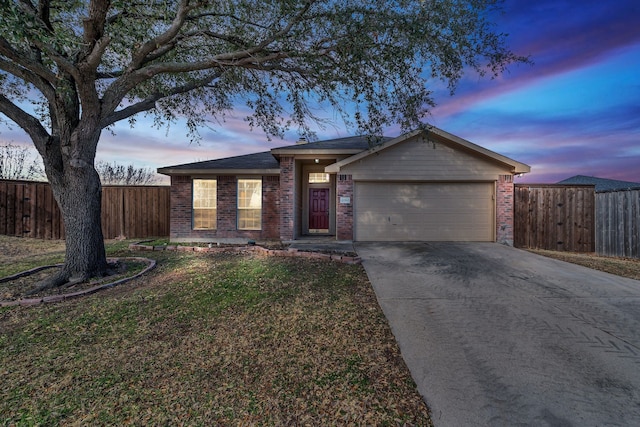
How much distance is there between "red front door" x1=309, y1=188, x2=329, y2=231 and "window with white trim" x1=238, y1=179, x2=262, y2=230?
2.28 meters

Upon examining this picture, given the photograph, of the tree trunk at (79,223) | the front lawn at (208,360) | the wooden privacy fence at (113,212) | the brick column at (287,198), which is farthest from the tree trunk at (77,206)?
the wooden privacy fence at (113,212)

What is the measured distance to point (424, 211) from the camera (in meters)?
10.5

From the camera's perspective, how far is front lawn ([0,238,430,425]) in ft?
7.66

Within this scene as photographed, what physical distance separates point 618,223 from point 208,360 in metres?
12.1

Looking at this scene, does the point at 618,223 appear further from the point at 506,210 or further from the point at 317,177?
the point at 317,177

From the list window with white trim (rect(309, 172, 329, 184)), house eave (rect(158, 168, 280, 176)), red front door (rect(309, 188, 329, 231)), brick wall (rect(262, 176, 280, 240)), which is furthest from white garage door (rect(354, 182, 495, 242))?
house eave (rect(158, 168, 280, 176))

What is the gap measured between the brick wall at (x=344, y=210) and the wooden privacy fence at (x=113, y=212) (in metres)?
7.63

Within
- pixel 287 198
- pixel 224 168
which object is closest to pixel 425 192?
pixel 287 198

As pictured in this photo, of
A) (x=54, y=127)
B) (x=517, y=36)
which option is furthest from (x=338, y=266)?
(x=54, y=127)

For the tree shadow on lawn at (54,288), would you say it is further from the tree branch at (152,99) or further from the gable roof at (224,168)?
the gable roof at (224,168)

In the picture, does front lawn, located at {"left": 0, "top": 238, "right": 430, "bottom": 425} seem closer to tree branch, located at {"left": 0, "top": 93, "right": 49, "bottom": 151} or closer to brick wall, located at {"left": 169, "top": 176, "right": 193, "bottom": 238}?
tree branch, located at {"left": 0, "top": 93, "right": 49, "bottom": 151}

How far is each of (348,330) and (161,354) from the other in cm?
212

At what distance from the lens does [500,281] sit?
5.70m

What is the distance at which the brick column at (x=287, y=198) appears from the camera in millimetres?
10562
